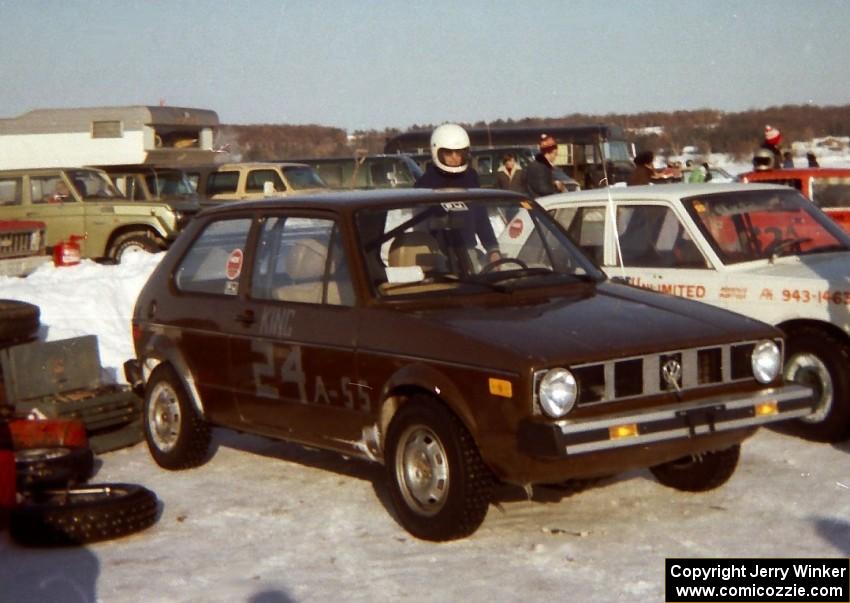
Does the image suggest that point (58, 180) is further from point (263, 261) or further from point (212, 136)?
point (263, 261)

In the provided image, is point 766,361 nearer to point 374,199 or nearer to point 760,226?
point 374,199

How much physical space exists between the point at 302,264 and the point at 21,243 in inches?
438

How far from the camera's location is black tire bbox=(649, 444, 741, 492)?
675 centimetres

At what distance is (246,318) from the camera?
290 inches

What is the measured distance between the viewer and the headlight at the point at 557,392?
5.68 m

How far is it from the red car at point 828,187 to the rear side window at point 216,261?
7776mm

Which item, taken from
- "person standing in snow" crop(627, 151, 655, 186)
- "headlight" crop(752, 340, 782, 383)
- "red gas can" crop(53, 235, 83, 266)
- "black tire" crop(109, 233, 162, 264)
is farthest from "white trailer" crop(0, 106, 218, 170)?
"headlight" crop(752, 340, 782, 383)

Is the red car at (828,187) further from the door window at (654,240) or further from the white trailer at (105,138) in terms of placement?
the white trailer at (105,138)

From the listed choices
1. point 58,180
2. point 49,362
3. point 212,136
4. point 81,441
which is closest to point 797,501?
point 81,441

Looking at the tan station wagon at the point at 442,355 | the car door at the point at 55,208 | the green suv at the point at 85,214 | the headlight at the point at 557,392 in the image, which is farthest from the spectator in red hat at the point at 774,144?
the headlight at the point at 557,392

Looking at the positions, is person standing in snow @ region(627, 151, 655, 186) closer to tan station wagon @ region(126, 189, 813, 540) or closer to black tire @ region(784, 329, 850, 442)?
black tire @ region(784, 329, 850, 442)

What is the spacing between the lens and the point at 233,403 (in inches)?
295

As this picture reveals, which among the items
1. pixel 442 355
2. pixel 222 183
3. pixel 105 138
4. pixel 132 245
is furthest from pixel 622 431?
pixel 105 138

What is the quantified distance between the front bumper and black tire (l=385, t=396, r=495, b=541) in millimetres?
351
